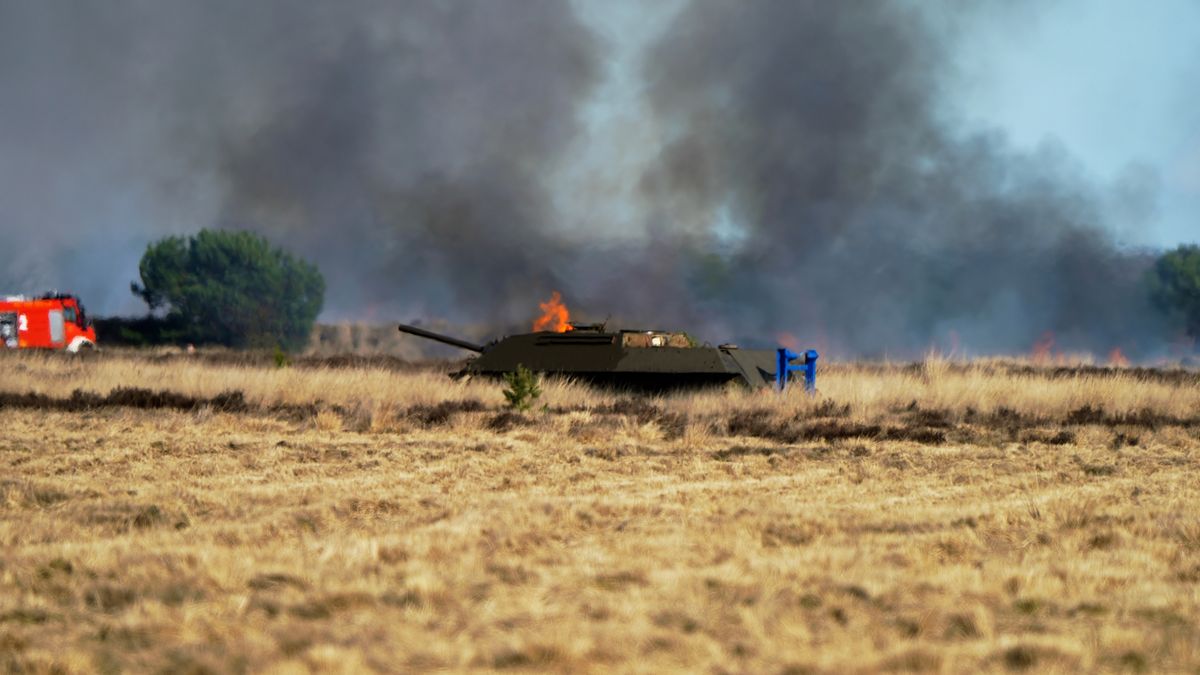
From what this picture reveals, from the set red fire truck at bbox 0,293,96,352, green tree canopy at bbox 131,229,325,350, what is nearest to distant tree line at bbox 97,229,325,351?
green tree canopy at bbox 131,229,325,350

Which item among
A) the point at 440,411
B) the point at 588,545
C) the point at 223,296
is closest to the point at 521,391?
the point at 440,411

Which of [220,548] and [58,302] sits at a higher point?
[58,302]

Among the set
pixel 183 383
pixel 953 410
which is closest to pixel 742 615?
pixel 953 410

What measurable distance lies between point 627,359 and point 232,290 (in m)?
44.3

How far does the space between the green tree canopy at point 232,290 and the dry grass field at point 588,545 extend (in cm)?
4536

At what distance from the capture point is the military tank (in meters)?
23.5

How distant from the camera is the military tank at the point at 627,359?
23453mm

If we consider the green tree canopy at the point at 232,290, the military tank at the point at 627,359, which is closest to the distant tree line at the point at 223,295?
the green tree canopy at the point at 232,290

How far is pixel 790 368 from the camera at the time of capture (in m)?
25.7

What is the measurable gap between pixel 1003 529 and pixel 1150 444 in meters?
8.43

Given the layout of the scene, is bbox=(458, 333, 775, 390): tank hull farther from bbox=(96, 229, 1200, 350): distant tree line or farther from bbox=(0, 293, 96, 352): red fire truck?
bbox=(96, 229, 1200, 350): distant tree line

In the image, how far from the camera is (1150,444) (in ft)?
53.6

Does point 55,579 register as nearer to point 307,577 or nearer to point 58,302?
point 307,577

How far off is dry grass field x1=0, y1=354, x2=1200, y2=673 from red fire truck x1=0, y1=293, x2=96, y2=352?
940 inches
